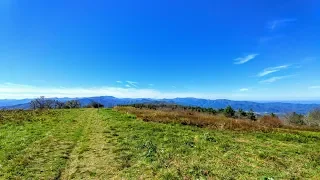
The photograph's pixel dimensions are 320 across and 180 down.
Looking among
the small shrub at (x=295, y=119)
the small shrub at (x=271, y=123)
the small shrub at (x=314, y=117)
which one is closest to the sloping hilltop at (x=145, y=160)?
the small shrub at (x=271, y=123)

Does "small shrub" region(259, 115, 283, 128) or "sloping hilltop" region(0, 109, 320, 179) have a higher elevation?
"small shrub" region(259, 115, 283, 128)

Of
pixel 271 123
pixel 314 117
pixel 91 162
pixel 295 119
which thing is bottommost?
pixel 295 119

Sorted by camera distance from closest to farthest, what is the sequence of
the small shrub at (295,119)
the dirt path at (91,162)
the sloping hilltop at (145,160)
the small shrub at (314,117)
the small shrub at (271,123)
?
1. the dirt path at (91,162)
2. the sloping hilltop at (145,160)
3. the small shrub at (271,123)
4. the small shrub at (314,117)
5. the small shrub at (295,119)

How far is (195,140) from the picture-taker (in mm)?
19672

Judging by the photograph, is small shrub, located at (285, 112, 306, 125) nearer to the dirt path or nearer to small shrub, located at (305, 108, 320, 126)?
small shrub, located at (305, 108, 320, 126)

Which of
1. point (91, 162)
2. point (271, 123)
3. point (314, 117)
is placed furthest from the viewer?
point (314, 117)

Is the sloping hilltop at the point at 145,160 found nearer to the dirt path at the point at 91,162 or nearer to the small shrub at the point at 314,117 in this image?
the dirt path at the point at 91,162

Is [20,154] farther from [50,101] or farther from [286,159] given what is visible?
[50,101]

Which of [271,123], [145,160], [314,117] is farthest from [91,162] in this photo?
[314,117]

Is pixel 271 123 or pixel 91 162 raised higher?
pixel 271 123

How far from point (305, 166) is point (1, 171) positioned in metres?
14.9

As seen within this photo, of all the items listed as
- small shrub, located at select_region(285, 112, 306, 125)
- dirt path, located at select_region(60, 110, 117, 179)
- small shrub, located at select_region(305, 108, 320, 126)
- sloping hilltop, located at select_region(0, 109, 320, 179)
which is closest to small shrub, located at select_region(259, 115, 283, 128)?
sloping hilltop, located at select_region(0, 109, 320, 179)

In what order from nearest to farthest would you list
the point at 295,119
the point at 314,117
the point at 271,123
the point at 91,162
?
the point at 91,162 < the point at 271,123 < the point at 295,119 < the point at 314,117

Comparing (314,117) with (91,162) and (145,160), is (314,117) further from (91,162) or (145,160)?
(91,162)
